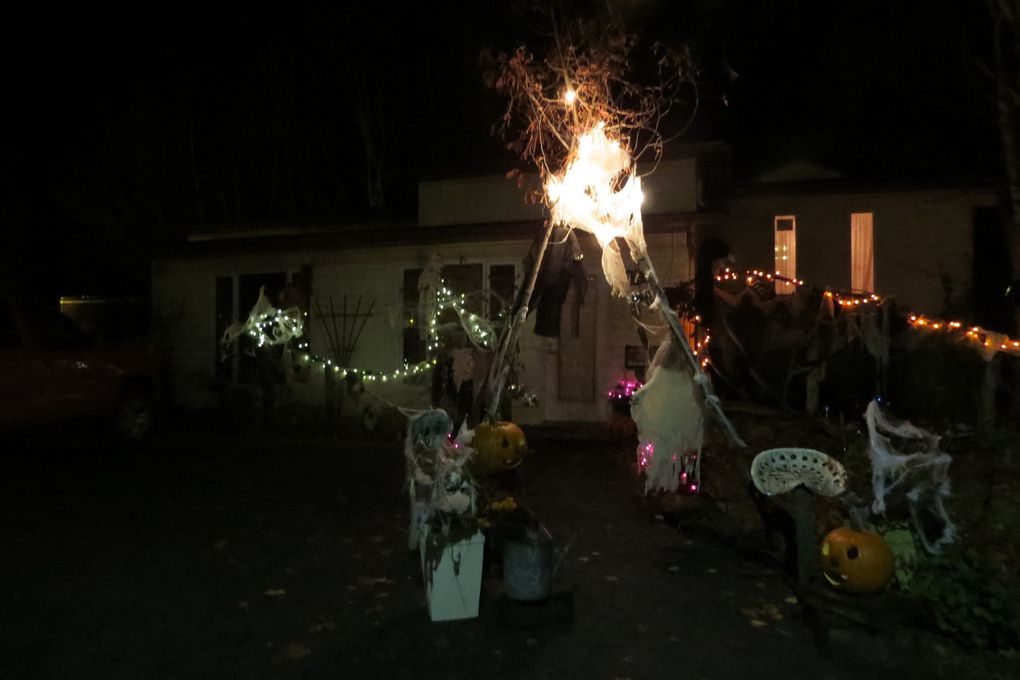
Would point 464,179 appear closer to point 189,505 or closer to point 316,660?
point 189,505

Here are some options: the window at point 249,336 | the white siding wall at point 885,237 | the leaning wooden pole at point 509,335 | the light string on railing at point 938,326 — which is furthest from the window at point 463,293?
the leaning wooden pole at point 509,335

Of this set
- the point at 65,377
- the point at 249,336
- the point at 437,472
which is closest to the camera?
the point at 437,472

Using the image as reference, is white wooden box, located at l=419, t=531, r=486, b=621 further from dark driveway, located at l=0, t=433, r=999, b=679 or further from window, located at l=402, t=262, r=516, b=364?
window, located at l=402, t=262, r=516, b=364

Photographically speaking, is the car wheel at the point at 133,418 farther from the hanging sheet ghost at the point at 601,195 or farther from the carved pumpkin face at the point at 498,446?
the hanging sheet ghost at the point at 601,195

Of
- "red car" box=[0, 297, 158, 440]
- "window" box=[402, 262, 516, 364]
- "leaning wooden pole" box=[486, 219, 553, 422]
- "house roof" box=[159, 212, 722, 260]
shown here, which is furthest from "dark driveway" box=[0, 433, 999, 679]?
"house roof" box=[159, 212, 722, 260]

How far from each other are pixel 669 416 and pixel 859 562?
234 centimetres

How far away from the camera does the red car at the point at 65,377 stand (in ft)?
35.5

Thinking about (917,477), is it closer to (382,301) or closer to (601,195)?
(601,195)

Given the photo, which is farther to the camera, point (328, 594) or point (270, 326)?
point (270, 326)

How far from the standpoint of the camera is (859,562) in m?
4.96

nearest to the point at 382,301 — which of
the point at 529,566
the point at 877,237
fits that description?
the point at 877,237

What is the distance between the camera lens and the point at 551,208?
22.7 feet

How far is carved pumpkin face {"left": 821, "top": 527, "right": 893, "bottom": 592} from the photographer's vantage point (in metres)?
4.95

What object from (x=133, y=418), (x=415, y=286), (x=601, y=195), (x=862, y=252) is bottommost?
(x=133, y=418)
